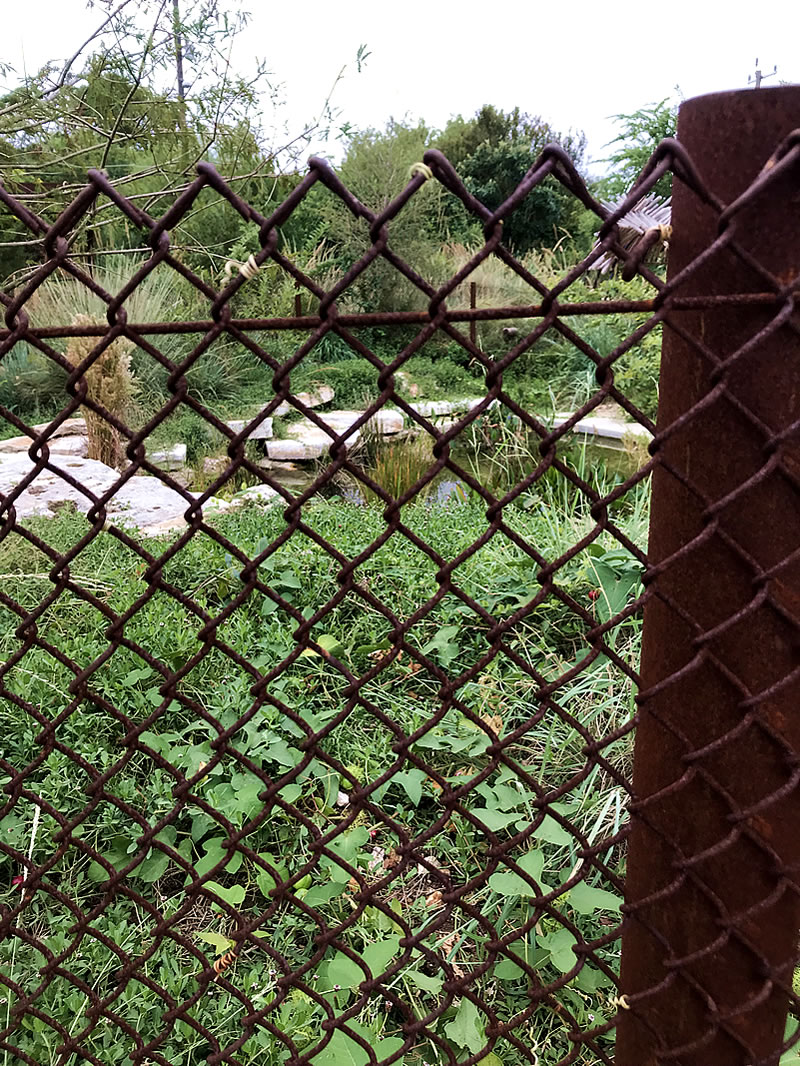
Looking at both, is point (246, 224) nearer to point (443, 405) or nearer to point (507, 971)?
point (443, 405)

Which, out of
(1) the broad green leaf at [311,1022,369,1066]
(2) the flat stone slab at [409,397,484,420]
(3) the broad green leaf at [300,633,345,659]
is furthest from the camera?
(2) the flat stone slab at [409,397,484,420]

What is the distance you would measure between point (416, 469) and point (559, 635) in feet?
8.73

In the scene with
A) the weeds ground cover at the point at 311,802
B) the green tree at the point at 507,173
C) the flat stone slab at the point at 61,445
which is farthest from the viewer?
the green tree at the point at 507,173

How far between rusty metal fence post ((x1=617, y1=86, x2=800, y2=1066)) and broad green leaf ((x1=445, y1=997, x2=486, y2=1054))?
1.48 feet

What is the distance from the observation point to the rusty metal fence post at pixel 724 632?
2.32 ft

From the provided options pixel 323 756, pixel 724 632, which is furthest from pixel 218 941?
pixel 724 632

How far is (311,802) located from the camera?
2.04 metres

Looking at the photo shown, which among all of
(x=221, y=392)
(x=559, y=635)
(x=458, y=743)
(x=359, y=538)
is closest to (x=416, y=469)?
(x=359, y=538)

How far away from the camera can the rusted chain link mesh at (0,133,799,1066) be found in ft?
2.48

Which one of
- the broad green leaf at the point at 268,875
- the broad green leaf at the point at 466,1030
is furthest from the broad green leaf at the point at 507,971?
the broad green leaf at the point at 268,875

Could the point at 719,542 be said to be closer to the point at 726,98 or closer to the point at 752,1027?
the point at 726,98

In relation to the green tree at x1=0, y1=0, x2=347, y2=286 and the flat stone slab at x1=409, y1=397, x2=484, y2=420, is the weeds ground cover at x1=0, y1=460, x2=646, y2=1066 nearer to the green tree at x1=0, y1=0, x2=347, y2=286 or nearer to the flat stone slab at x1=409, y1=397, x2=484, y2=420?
the green tree at x1=0, y1=0, x2=347, y2=286

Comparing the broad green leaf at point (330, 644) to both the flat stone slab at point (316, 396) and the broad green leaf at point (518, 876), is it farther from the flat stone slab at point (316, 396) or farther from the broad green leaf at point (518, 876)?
the flat stone slab at point (316, 396)

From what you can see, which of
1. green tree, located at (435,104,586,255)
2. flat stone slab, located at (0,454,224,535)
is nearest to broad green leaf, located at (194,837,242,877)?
flat stone slab, located at (0,454,224,535)
